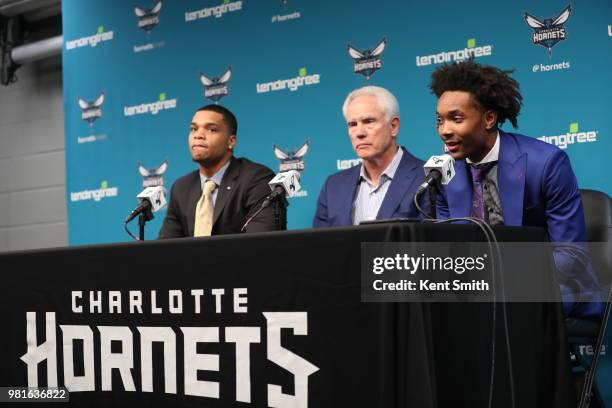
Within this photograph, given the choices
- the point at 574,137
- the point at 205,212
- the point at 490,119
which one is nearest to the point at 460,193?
the point at 490,119

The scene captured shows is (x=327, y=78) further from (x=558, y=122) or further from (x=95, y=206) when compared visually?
(x=95, y=206)

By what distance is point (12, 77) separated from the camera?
6.11 m

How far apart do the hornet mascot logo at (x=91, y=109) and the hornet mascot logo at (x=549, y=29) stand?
8.95 feet

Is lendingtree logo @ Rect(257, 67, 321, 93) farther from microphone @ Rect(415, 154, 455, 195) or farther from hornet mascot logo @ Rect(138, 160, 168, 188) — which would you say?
microphone @ Rect(415, 154, 455, 195)

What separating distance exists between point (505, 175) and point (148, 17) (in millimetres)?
3082

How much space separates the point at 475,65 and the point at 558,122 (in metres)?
0.93

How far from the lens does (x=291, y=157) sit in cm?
416

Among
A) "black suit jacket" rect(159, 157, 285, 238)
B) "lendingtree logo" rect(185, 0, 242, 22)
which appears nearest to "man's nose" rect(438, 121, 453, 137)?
Result: "black suit jacket" rect(159, 157, 285, 238)

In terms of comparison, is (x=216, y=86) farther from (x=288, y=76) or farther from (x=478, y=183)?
(x=478, y=183)

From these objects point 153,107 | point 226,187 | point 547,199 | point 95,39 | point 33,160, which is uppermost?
point 95,39

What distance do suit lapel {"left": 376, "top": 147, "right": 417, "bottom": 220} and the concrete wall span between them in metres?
3.67

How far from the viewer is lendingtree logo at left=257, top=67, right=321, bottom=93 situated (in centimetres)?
414

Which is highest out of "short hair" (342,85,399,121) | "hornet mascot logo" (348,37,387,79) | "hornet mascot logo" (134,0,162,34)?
"hornet mascot logo" (134,0,162,34)

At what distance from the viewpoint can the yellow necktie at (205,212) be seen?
335 centimetres
